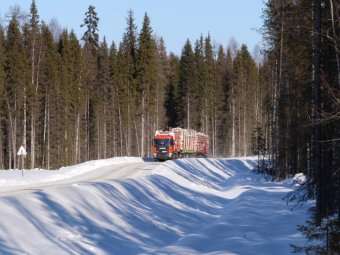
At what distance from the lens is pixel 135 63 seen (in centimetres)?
6925

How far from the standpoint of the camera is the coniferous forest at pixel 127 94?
36000 millimetres

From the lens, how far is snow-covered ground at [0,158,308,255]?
13734 millimetres

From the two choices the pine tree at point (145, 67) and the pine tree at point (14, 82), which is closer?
the pine tree at point (14, 82)

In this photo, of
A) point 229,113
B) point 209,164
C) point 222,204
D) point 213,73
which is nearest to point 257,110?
point 229,113

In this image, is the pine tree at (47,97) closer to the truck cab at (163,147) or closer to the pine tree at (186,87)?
the truck cab at (163,147)

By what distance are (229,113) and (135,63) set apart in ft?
76.2

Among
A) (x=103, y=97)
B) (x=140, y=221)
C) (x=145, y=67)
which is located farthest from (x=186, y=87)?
(x=140, y=221)

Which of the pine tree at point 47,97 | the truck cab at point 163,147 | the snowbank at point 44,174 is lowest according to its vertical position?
the snowbank at point 44,174

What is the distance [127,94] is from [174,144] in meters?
20.0

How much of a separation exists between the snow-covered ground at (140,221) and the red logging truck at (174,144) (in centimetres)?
2105

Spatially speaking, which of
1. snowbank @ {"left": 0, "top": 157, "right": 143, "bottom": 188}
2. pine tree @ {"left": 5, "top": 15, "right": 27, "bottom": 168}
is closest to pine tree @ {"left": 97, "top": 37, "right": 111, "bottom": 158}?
pine tree @ {"left": 5, "top": 15, "right": 27, "bottom": 168}

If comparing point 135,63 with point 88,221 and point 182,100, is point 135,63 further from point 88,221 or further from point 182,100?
point 88,221

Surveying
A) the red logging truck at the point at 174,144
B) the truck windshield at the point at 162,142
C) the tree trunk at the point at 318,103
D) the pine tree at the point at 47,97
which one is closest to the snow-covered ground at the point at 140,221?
the tree trunk at the point at 318,103

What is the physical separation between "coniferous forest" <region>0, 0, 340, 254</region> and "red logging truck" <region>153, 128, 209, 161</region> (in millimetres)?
7345
